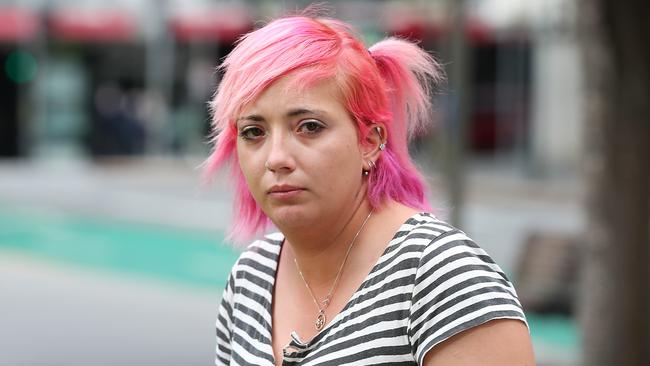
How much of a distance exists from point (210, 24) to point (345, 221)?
96.8 ft

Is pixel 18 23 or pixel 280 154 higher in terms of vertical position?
pixel 18 23

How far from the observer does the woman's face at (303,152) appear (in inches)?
83.7

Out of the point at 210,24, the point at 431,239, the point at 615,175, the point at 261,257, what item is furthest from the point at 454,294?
the point at 210,24

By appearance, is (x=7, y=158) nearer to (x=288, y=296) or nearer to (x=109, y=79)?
(x=109, y=79)

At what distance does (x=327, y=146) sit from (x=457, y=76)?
5096 mm

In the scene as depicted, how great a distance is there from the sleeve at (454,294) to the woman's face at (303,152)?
0.23 metres

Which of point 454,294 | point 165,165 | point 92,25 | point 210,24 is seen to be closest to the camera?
point 454,294

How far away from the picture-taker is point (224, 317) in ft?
8.23

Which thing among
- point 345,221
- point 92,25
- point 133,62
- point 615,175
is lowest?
point 345,221

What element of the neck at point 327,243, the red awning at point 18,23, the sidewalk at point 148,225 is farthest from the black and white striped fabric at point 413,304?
the red awning at point 18,23

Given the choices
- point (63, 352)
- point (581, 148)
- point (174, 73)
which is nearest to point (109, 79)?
point (174, 73)

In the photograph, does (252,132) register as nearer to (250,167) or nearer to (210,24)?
(250,167)

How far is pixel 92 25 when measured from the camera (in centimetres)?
3056

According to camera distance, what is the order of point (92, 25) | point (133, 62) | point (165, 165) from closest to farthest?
point (92, 25) → point (165, 165) → point (133, 62)
